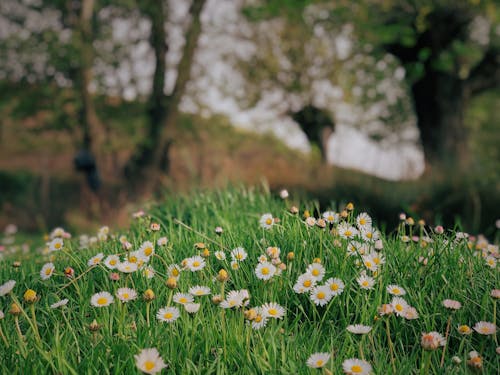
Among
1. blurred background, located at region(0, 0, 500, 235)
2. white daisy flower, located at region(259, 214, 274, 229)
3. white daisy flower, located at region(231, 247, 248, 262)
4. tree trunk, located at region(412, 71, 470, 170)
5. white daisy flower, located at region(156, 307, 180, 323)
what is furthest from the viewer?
tree trunk, located at region(412, 71, 470, 170)

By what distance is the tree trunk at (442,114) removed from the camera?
10.9 meters

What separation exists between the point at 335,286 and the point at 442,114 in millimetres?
10020

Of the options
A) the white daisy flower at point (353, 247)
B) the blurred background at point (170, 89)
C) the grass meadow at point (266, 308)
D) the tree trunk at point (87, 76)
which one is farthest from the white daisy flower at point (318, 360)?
the tree trunk at point (87, 76)

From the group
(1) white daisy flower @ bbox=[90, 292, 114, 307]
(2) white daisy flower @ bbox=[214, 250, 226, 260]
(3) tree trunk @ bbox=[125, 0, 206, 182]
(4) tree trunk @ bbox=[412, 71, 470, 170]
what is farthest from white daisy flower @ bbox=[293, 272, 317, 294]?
(4) tree trunk @ bbox=[412, 71, 470, 170]

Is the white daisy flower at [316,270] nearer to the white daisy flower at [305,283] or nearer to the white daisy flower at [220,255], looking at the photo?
the white daisy flower at [305,283]

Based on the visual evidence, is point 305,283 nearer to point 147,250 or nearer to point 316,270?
point 316,270

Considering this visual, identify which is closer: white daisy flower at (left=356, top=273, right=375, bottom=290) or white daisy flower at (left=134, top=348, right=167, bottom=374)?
white daisy flower at (left=134, top=348, right=167, bottom=374)

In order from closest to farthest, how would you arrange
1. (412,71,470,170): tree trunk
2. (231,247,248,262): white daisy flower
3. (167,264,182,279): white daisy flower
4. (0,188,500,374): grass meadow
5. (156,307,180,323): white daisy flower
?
1. (0,188,500,374): grass meadow
2. (156,307,180,323): white daisy flower
3. (167,264,182,279): white daisy flower
4. (231,247,248,262): white daisy flower
5. (412,71,470,170): tree trunk

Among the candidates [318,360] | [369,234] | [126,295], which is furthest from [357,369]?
[369,234]

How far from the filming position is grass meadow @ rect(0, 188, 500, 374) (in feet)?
5.57

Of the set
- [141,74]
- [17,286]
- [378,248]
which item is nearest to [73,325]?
[17,286]

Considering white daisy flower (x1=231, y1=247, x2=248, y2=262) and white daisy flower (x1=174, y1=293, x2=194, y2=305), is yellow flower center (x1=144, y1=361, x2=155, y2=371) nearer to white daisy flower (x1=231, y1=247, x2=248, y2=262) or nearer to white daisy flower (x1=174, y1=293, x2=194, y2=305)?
white daisy flower (x1=174, y1=293, x2=194, y2=305)

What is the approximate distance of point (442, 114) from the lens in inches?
431

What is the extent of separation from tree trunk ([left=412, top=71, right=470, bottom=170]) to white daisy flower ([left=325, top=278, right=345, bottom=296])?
9.45m
